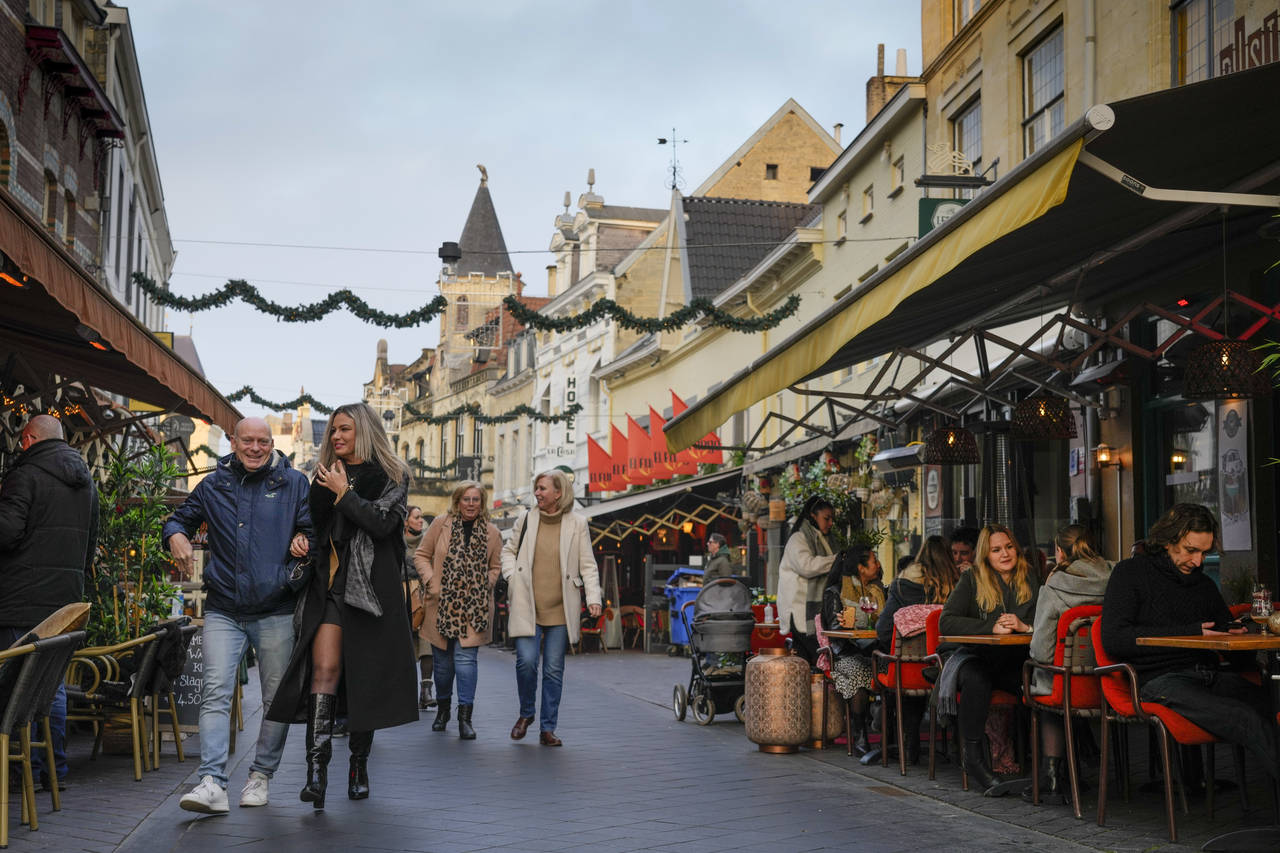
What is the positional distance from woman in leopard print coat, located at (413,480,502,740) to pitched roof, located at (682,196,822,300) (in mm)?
25433

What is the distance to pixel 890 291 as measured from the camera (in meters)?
7.62

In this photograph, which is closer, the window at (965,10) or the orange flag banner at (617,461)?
the window at (965,10)

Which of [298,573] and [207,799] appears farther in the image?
[298,573]

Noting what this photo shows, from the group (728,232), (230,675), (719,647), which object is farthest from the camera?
(728,232)

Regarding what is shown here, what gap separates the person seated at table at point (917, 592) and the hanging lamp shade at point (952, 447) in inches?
141

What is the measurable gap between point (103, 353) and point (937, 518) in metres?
11.5

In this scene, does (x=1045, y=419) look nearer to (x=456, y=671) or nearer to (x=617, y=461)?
(x=456, y=671)

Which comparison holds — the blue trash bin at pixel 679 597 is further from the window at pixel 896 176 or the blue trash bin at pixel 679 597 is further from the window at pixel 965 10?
the window at pixel 965 10

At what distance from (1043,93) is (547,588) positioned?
10113 millimetres

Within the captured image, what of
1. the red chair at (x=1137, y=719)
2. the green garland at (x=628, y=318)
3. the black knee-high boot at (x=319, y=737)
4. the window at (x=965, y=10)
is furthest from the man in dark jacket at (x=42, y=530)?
the window at (x=965, y=10)

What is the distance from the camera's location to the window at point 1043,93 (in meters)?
16.4

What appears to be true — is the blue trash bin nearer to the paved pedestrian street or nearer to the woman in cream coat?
the woman in cream coat

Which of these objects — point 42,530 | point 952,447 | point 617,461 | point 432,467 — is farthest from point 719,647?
A: point 432,467

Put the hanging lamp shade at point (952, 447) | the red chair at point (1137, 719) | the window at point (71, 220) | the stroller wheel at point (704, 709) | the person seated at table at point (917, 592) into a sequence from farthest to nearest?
the window at point (71, 220), the hanging lamp shade at point (952, 447), the stroller wheel at point (704, 709), the person seated at table at point (917, 592), the red chair at point (1137, 719)
